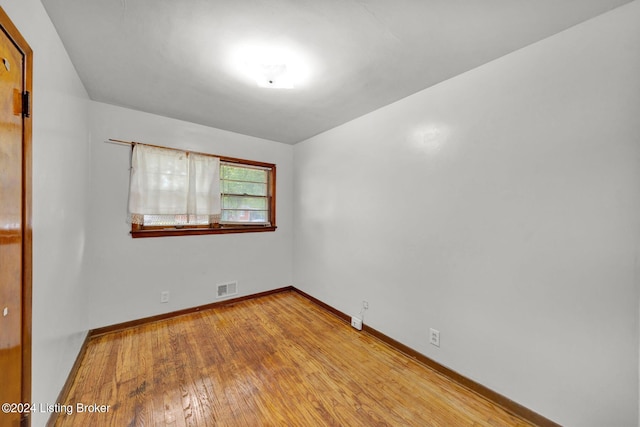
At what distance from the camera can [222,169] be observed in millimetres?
3406

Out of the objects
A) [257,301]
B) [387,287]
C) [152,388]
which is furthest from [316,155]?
[152,388]

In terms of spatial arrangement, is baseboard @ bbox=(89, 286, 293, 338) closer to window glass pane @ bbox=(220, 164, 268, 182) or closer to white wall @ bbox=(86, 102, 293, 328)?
white wall @ bbox=(86, 102, 293, 328)

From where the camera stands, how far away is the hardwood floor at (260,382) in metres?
1.57

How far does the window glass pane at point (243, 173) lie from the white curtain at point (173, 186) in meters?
0.20

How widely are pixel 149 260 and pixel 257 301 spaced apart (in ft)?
4.97

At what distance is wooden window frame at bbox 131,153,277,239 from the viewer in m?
2.80

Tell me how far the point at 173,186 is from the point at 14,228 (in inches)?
77.5

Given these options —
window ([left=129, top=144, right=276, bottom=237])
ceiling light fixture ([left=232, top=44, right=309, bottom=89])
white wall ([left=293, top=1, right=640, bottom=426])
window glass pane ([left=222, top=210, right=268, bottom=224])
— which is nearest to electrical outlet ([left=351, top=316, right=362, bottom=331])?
white wall ([left=293, top=1, right=640, bottom=426])

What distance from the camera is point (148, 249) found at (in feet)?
9.25

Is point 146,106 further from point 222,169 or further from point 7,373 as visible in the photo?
point 7,373

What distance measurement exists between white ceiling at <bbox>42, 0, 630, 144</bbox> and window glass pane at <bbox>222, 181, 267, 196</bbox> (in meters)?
1.32

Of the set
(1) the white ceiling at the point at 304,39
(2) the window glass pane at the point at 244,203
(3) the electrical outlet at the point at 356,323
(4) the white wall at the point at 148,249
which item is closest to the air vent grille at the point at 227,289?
(4) the white wall at the point at 148,249

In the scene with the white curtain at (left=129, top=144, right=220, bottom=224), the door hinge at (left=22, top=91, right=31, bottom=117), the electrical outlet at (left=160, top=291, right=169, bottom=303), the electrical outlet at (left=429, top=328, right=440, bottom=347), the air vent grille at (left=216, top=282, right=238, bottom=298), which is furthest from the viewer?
the air vent grille at (left=216, top=282, right=238, bottom=298)

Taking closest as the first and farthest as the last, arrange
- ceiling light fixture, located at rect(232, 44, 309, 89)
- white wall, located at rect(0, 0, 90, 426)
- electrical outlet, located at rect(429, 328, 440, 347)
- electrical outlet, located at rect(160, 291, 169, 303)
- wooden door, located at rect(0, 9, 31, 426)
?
wooden door, located at rect(0, 9, 31, 426)
white wall, located at rect(0, 0, 90, 426)
ceiling light fixture, located at rect(232, 44, 309, 89)
electrical outlet, located at rect(429, 328, 440, 347)
electrical outlet, located at rect(160, 291, 169, 303)
